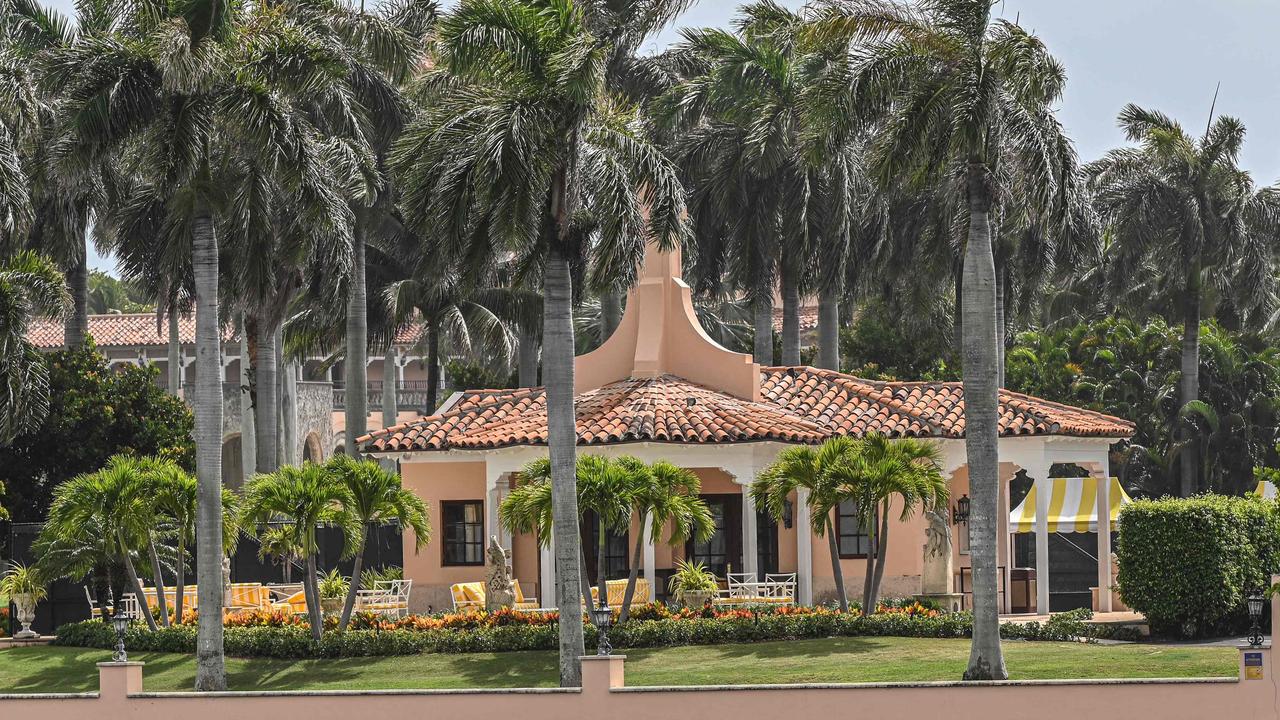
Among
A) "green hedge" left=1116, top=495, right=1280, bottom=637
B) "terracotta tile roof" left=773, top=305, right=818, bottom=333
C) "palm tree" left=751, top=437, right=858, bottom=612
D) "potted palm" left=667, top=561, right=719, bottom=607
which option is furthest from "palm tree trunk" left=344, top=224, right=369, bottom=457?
"terracotta tile roof" left=773, top=305, right=818, bottom=333

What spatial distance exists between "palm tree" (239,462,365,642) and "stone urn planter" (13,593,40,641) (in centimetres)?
588

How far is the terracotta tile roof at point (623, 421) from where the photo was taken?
30.1 meters

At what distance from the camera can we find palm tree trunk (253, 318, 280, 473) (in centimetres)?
3988

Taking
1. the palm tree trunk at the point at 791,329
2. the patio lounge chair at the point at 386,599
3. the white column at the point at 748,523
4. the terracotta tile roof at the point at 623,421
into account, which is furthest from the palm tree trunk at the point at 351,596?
the palm tree trunk at the point at 791,329

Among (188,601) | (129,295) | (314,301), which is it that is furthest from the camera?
(129,295)

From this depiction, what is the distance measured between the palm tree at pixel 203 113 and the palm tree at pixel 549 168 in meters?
2.10

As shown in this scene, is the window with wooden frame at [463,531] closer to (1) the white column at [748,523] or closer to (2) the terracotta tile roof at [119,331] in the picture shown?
(1) the white column at [748,523]

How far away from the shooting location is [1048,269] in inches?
1726

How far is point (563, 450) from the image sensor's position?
78.5 ft

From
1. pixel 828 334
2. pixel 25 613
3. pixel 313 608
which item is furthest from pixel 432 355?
pixel 313 608

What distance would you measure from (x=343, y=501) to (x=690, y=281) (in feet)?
61.1

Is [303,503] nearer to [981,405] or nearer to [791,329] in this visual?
[981,405]

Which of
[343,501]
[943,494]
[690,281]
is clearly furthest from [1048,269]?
[343,501]

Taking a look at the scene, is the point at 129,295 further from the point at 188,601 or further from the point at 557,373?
the point at 557,373
